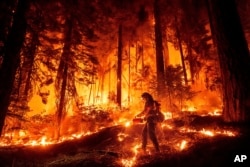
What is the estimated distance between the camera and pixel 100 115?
1658 centimetres

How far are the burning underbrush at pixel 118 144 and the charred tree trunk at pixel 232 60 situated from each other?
64 cm

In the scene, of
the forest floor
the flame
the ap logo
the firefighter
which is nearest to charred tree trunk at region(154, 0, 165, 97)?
the forest floor

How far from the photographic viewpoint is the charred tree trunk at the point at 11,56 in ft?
23.8

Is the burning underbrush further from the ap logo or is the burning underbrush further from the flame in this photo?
the ap logo

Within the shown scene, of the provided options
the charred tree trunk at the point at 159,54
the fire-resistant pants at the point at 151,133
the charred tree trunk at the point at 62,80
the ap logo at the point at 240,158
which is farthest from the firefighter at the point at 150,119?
the charred tree trunk at the point at 159,54

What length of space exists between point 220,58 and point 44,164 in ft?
23.9

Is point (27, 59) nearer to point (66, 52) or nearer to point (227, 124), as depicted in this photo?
point (66, 52)

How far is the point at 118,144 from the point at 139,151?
1979 mm

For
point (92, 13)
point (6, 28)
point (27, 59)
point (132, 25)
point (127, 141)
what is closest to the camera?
point (6, 28)

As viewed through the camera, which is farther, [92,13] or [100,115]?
[92,13]

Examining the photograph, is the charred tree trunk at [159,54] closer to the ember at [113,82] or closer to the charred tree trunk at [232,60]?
the ember at [113,82]

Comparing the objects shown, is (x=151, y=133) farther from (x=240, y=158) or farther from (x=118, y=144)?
(x=240, y=158)

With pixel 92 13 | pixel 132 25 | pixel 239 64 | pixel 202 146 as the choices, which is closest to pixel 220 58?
pixel 239 64

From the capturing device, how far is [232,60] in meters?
8.02
